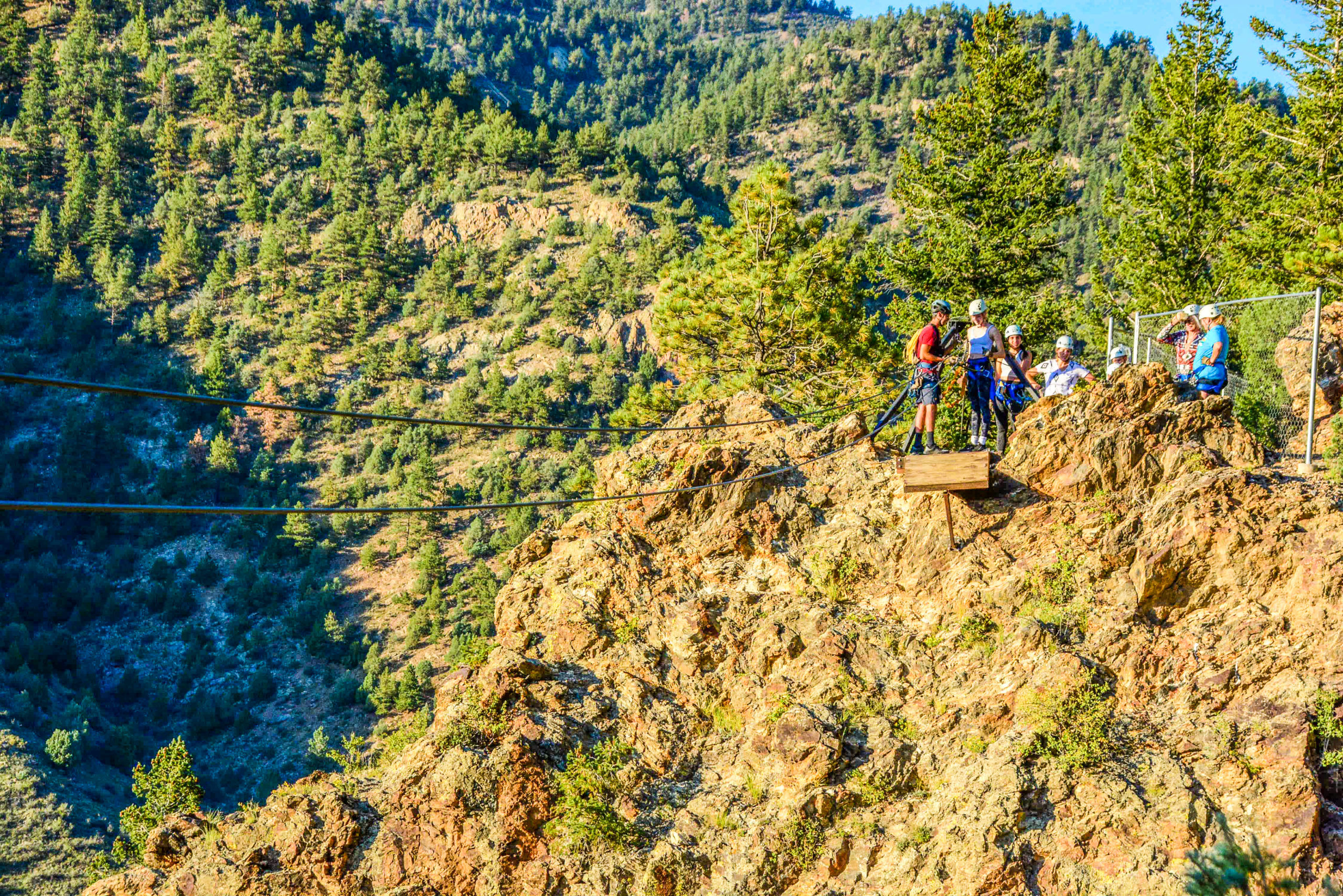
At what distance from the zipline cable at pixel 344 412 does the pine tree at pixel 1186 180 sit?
405 inches

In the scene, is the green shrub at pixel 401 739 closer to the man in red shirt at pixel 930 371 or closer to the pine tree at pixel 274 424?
the man in red shirt at pixel 930 371

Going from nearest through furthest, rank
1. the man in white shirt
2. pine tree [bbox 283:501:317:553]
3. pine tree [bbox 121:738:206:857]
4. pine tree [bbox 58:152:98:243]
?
the man in white shirt < pine tree [bbox 121:738:206:857] < pine tree [bbox 283:501:317:553] < pine tree [bbox 58:152:98:243]

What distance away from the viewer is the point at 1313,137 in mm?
23000

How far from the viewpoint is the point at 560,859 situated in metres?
8.21

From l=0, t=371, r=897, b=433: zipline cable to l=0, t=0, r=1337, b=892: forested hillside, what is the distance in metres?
25.0

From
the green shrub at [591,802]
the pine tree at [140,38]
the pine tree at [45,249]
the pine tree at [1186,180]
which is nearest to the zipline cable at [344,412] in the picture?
the green shrub at [591,802]

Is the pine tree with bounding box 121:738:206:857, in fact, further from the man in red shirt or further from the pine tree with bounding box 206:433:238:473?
the pine tree with bounding box 206:433:238:473

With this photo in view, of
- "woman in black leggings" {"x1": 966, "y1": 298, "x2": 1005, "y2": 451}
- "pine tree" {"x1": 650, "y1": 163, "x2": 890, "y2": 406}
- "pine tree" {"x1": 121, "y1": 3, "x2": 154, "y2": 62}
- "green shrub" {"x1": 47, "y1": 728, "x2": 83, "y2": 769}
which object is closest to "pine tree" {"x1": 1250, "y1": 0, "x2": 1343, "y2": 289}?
"pine tree" {"x1": 650, "y1": 163, "x2": 890, "y2": 406}

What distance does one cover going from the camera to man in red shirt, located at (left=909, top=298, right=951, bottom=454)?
10719mm

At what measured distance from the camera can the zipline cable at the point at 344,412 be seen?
480cm

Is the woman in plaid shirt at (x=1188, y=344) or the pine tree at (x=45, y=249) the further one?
the pine tree at (x=45, y=249)

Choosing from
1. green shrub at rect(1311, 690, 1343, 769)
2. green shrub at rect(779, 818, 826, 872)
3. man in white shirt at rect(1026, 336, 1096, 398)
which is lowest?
green shrub at rect(779, 818, 826, 872)

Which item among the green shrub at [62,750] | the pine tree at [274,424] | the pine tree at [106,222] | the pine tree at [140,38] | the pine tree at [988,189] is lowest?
the green shrub at [62,750]

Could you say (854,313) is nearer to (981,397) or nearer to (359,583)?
(981,397)
